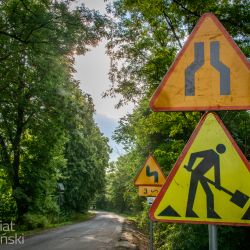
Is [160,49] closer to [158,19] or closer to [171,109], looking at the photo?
[158,19]

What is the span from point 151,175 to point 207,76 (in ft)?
17.0

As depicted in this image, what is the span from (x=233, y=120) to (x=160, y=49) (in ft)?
10.5

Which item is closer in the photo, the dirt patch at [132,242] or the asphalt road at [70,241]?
the asphalt road at [70,241]

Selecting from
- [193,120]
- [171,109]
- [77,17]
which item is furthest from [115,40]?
[171,109]

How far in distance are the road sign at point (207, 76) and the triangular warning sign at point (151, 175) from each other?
5.04 meters

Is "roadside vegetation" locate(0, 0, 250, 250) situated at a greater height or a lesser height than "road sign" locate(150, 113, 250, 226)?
greater

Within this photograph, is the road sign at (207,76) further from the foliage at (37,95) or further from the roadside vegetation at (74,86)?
the foliage at (37,95)

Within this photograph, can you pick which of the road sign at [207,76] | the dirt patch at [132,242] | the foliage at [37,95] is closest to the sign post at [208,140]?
the road sign at [207,76]

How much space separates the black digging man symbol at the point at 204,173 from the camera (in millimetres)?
2613

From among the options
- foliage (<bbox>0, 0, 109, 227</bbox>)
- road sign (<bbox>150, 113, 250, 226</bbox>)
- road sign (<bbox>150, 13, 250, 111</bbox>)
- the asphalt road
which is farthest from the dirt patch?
road sign (<bbox>150, 13, 250, 111</bbox>)

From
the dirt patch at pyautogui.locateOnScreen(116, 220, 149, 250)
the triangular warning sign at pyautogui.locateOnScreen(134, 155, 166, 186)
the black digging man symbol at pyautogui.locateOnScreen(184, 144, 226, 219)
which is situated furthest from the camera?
the dirt patch at pyautogui.locateOnScreen(116, 220, 149, 250)

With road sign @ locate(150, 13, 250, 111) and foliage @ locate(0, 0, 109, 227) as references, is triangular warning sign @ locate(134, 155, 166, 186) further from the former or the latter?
foliage @ locate(0, 0, 109, 227)

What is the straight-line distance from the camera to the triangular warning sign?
779 centimetres

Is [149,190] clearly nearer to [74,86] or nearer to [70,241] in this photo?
[70,241]
